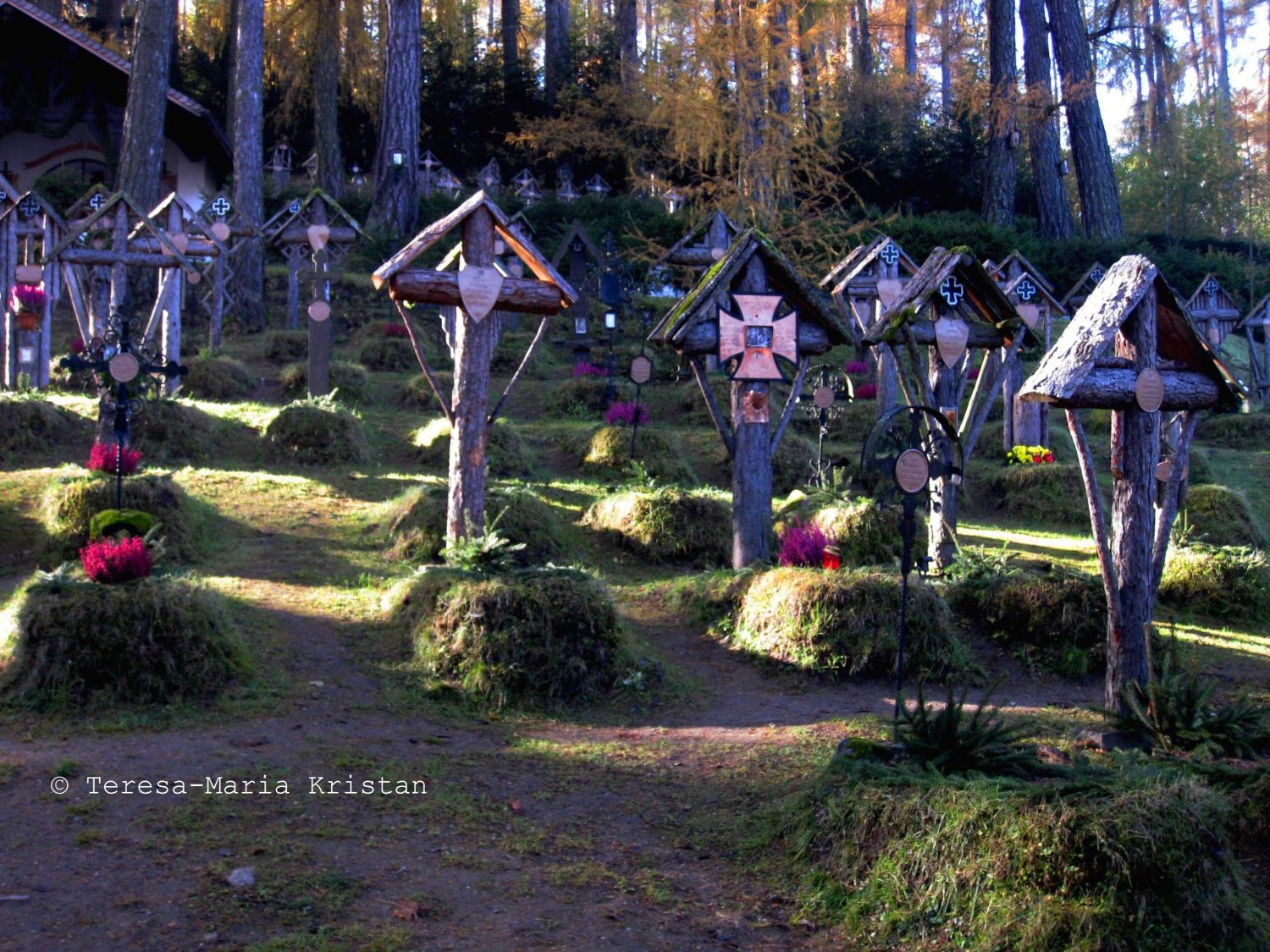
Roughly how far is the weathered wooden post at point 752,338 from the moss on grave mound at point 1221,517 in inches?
200

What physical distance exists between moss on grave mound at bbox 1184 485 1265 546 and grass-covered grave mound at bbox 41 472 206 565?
9537 mm

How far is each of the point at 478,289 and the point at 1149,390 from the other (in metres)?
4.78

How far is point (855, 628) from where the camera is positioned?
8.43 metres

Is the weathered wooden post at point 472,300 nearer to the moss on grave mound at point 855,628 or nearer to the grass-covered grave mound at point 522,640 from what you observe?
the grass-covered grave mound at point 522,640

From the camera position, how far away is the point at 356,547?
10.5 meters

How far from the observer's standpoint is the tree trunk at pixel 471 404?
9.34 m

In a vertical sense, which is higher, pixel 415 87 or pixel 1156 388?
pixel 415 87

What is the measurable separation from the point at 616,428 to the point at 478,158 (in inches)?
870

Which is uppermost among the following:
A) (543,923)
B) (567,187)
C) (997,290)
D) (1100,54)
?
(1100,54)

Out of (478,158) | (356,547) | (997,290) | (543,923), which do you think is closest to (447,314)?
(356,547)

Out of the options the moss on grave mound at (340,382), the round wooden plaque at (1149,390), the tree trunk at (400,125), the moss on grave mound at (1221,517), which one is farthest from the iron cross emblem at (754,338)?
the tree trunk at (400,125)

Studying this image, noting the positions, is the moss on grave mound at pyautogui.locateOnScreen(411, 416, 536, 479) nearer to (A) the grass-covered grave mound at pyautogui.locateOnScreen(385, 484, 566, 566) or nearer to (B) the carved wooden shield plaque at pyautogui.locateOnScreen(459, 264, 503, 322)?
(A) the grass-covered grave mound at pyautogui.locateOnScreen(385, 484, 566, 566)

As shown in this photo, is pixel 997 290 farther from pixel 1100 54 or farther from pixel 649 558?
pixel 1100 54

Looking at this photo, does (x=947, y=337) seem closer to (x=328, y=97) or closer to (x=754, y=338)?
(x=754, y=338)
